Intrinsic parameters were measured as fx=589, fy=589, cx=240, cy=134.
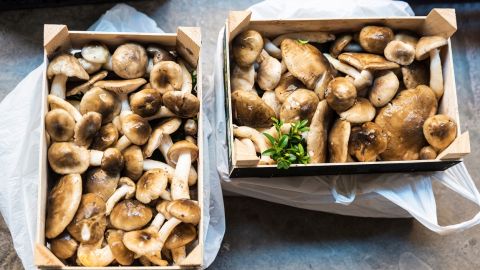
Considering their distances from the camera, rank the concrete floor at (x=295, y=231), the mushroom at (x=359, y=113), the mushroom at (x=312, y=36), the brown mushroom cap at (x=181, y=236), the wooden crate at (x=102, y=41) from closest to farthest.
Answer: the wooden crate at (x=102, y=41) → the brown mushroom cap at (x=181, y=236) → the mushroom at (x=359, y=113) → the mushroom at (x=312, y=36) → the concrete floor at (x=295, y=231)

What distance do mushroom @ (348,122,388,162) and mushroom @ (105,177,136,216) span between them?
81 cm

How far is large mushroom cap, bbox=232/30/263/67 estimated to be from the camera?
2.21 metres

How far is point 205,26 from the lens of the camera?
9.77ft

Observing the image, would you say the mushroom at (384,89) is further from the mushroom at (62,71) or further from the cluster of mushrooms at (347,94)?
the mushroom at (62,71)

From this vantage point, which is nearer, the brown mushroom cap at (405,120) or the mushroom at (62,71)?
→ the mushroom at (62,71)

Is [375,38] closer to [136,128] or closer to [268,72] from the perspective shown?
[268,72]

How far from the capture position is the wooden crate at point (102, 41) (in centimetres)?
186

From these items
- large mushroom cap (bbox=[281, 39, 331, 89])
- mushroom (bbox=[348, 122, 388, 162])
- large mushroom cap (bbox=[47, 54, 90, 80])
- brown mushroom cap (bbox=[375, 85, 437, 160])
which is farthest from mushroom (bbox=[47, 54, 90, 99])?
brown mushroom cap (bbox=[375, 85, 437, 160])

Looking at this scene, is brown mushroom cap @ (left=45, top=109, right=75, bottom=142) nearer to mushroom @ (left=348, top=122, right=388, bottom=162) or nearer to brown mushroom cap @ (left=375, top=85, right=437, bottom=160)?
mushroom @ (left=348, top=122, right=388, bottom=162)

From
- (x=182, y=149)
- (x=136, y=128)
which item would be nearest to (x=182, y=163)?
(x=182, y=149)

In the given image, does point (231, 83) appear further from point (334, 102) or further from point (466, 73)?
point (466, 73)

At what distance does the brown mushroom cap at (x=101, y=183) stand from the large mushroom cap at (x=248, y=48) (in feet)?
2.09

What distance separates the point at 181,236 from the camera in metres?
1.97

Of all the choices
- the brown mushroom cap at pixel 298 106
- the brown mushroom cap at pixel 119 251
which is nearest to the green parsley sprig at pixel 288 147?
the brown mushroom cap at pixel 298 106
